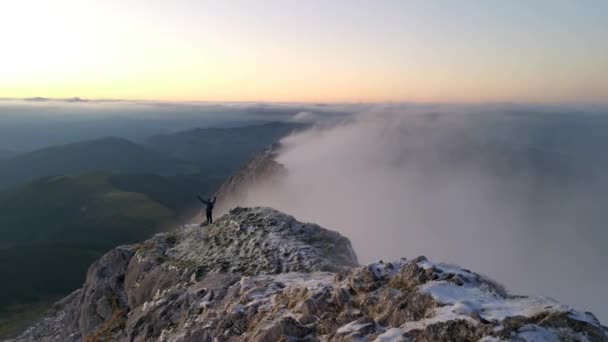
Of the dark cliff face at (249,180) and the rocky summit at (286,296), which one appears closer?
the rocky summit at (286,296)

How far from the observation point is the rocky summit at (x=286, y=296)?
12.7m

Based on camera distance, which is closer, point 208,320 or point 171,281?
point 208,320

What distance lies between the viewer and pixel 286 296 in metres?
19.7

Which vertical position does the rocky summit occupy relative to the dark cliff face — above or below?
above

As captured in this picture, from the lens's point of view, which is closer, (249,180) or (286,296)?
(286,296)

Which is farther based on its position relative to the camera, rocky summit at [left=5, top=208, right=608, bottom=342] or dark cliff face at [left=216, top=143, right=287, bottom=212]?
dark cliff face at [left=216, top=143, right=287, bottom=212]

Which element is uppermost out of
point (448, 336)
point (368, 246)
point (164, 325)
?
point (448, 336)

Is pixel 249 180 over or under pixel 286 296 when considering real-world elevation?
under

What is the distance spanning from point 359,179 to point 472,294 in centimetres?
17502

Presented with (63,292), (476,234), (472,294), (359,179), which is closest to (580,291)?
(476,234)

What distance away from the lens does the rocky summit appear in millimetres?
12719

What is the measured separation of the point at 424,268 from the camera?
645 inches

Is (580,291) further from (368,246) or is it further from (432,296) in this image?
(432,296)

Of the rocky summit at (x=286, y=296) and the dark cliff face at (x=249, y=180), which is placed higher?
the rocky summit at (x=286, y=296)
